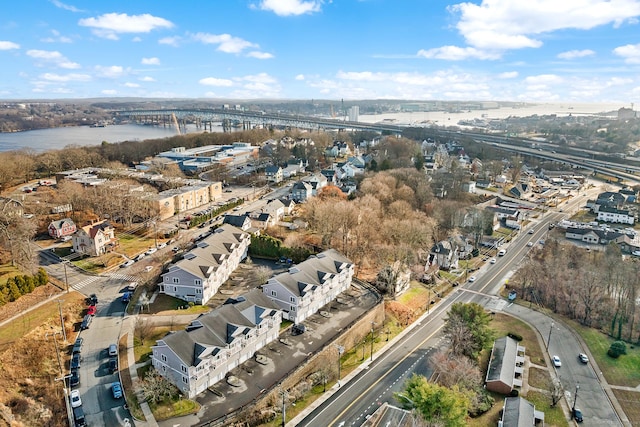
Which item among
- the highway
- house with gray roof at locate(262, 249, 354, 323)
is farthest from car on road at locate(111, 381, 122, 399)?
house with gray roof at locate(262, 249, 354, 323)

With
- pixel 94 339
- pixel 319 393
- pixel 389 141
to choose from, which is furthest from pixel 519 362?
pixel 389 141

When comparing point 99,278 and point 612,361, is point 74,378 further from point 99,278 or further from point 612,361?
point 612,361

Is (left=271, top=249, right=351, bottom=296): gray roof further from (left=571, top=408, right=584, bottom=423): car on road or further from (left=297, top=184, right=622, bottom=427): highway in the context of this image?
(left=571, top=408, right=584, bottom=423): car on road

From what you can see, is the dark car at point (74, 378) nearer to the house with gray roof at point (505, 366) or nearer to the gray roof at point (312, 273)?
the gray roof at point (312, 273)

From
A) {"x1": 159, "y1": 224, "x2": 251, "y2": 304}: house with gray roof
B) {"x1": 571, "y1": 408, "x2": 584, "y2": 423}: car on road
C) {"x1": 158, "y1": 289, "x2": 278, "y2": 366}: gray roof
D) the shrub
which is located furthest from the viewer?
{"x1": 159, "y1": 224, "x2": 251, "y2": 304}: house with gray roof

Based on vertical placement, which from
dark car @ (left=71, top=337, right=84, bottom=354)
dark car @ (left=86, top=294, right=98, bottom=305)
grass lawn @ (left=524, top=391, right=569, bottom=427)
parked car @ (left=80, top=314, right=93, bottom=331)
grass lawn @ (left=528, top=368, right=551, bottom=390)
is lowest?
grass lawn @ (left=524, top=391, right=569, bottom=427)

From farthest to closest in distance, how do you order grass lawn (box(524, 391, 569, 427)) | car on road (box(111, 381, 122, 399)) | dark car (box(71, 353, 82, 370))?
dark car (box(71, 353, 82, 370)) < grass lawn (box(524, 391, 569, 427)) < car on road (box(111, 381, 122, 399))

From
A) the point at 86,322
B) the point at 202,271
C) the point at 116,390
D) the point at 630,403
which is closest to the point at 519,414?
the point at 630,403
